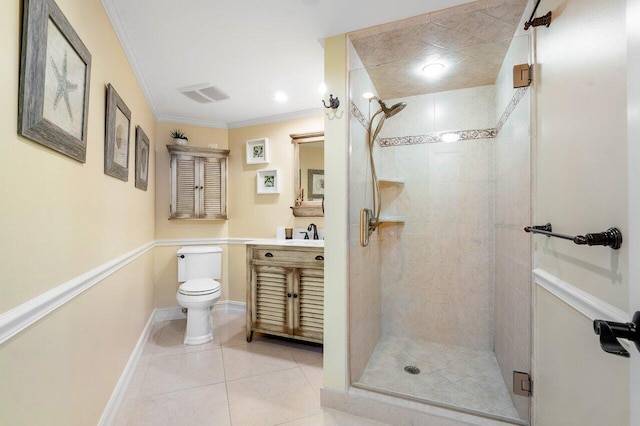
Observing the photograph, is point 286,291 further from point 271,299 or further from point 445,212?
point 445,212

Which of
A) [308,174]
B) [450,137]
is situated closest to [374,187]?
[450,137]

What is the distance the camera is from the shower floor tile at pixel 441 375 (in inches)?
63.4

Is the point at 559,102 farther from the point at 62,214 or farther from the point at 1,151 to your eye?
the point at 62,214

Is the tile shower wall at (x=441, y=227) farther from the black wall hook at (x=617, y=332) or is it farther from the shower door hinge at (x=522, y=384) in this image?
the black wall hook at (x=617, y=332)

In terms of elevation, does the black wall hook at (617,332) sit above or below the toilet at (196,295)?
above

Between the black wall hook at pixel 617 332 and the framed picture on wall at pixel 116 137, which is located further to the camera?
the framed picture on wall at pixel 116 137

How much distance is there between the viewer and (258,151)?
10.7 ft

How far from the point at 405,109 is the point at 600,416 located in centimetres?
206

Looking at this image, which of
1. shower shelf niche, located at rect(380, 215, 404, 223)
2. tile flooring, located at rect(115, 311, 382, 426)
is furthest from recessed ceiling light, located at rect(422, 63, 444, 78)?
tile flooring, located at rect(115, 311, 382, 426)

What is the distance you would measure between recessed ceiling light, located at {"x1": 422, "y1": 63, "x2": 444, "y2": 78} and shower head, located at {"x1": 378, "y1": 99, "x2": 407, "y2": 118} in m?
0.26

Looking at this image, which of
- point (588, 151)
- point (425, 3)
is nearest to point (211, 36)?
point (425, 3)

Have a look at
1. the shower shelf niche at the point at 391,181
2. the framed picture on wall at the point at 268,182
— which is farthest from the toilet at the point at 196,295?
the shower shelf niche at the point at 391,181

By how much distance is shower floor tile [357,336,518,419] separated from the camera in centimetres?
161

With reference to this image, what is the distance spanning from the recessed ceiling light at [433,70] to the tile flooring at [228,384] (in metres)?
2.33
